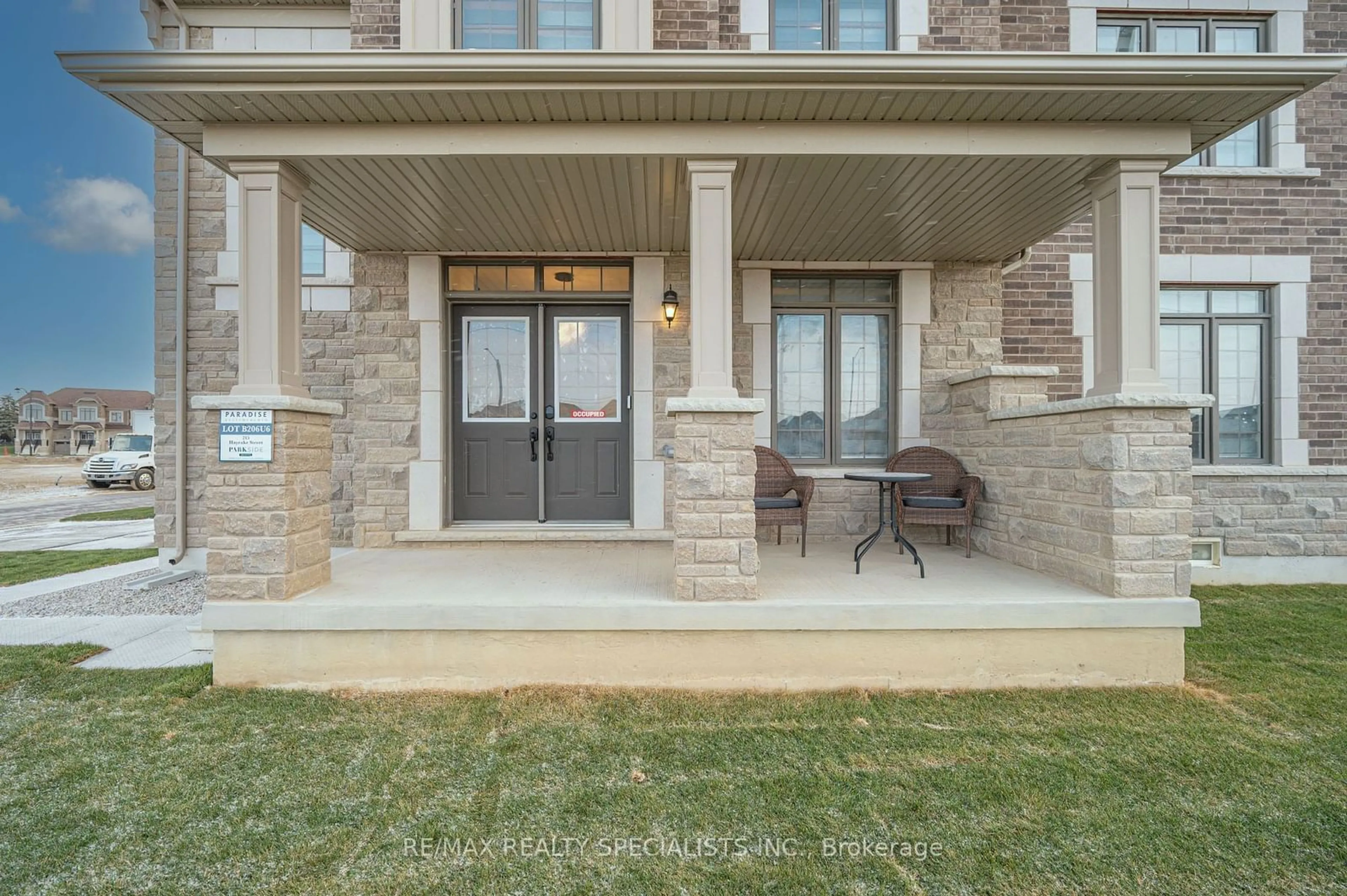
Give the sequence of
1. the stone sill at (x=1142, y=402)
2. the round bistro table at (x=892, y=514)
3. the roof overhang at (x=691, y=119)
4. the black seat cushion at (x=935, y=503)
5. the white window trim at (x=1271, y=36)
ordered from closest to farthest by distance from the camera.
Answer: the roof overhang at (x=691, y=119) < the stone sill at (x=1142, y=402) < the round bistro table at (x=892, y=514) < the black seat cushion at (x=935, y=503) < the white window trim at (x=1271, y=36)

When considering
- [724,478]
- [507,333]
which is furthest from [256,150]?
[724,478]

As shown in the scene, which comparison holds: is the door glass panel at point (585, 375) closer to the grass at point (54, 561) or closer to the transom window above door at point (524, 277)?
the transom window above door at point (524, 277)

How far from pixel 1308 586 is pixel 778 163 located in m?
6.13

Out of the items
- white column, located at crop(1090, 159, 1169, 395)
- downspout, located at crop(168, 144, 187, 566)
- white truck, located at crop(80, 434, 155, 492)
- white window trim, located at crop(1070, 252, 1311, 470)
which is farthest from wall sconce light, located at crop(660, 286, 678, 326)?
white truck, located at crop(80, 434, 155, 492)

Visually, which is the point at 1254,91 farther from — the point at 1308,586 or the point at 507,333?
the point at 507,333

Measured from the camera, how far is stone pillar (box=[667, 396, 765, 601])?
346 cm

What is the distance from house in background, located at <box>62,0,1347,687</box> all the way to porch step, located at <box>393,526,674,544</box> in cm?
4

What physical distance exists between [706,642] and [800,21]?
5.05m

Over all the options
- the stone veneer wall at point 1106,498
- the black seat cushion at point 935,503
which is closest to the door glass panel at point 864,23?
the stone veneer wall at point 1106,498

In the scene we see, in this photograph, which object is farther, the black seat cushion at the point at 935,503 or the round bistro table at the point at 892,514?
the black seat cushion at the point at 935,503

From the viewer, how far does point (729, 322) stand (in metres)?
3.59

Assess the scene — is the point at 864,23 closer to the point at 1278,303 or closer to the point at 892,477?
the point at 892,477

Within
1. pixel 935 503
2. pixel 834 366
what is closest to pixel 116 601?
pixel 834 366

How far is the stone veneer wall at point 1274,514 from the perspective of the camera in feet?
18.9
